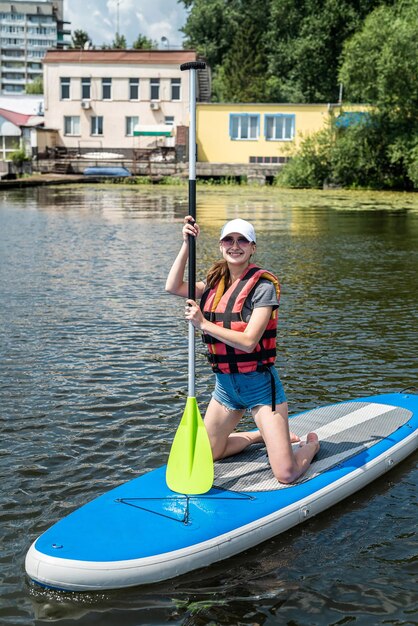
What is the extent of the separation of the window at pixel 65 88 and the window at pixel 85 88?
1063mm

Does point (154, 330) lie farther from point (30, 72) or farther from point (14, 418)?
A: point (30, 72)

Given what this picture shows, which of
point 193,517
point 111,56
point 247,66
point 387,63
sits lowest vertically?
point 193,517

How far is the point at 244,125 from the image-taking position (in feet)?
173

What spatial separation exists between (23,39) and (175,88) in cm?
12870

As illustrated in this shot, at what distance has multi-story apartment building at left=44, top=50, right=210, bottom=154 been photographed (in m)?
60.0

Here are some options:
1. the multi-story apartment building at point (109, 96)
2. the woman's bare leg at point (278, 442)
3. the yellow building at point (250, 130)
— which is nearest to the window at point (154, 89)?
the multi-story apartment building at point (109, 96)

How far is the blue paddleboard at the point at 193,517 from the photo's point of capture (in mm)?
4410

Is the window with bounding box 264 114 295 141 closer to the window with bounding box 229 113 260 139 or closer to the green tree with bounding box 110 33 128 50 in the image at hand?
the window with bounding box 229 113 260 139

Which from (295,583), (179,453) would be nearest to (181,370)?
(179,453)

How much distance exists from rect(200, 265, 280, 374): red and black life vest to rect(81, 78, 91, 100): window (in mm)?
58212

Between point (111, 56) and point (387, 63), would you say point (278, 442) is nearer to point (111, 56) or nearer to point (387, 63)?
point (387, 63)

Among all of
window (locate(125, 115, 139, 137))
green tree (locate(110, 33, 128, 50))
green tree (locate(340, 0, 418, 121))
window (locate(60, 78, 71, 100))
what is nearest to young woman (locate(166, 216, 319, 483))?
green tree (locate(340, 0, 418, 121))

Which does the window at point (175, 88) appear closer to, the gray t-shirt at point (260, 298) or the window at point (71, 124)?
the window at point (71, 124)

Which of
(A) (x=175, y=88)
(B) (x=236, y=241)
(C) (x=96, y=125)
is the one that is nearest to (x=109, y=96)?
(C) (x=96, y=125)
